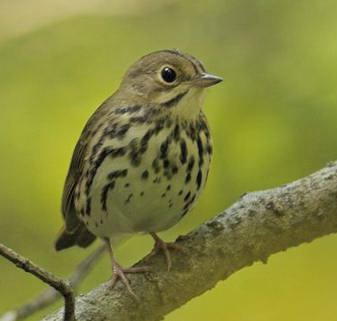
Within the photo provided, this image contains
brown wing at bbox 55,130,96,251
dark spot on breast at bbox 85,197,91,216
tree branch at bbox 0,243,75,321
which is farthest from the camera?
brown wing at bbox 55,130,96,251

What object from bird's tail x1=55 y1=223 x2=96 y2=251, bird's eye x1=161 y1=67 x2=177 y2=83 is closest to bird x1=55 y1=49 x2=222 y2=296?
bird's eye x1=161 y1=67 x2=177 y2=83

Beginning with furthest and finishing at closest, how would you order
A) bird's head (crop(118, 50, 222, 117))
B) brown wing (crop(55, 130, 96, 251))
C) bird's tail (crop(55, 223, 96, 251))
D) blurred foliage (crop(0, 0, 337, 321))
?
bird's tail (crop(55, 223, 96, 251)), blurred foliage (crop(0, 0, 337, 321)), brown wing (crop(55, 130, 96, 251)), bird's head (crop(118, 50, 222, 117))

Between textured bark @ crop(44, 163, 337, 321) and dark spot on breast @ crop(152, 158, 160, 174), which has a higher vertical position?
dark spot on breast @ crop(152, 158, 160, 174)

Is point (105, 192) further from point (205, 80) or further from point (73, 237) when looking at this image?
point (73, 237)

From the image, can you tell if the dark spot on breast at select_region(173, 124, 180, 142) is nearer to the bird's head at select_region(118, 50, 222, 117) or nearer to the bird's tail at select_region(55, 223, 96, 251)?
the bird's head at select_region(118, 50, 222, 117)

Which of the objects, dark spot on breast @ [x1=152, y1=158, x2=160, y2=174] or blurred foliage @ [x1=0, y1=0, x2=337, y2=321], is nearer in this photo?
dark spot on breast @ [x1=152, y1=158, x2=160, y2=174]

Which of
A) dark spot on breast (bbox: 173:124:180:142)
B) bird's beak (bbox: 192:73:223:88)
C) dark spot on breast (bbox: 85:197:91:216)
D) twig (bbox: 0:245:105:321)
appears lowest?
twig (bbox: 0:245:105:321)

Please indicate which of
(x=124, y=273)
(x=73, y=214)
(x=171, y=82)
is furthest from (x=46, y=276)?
(x=73, y=214)

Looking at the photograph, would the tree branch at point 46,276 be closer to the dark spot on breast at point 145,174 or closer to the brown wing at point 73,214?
the dark spot on breast at point 145,174

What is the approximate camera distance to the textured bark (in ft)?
12.0

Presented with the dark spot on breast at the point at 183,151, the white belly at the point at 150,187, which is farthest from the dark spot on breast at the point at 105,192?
the dark spot on breast at the point at 183,151

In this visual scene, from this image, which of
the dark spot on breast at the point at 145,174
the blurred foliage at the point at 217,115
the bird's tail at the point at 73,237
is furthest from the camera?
the bird's tail at the point at 73,237

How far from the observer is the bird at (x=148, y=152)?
3955 millimetres

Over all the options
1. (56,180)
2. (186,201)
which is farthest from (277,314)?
(56,180)
